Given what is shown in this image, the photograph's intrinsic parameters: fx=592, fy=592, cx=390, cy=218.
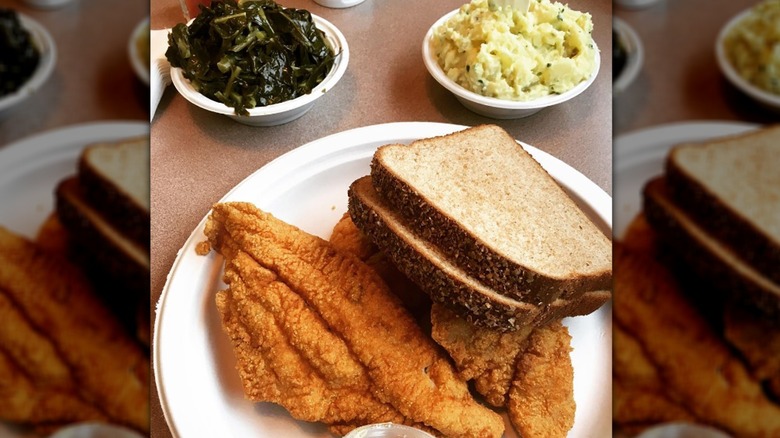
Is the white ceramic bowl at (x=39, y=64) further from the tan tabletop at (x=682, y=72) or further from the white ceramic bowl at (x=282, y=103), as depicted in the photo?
the white ceramic bowl at (x=282, y=103)

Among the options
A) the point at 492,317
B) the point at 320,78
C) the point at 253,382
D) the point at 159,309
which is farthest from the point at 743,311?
the point at 320,78

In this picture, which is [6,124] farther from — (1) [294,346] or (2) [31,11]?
(1) [294,346]

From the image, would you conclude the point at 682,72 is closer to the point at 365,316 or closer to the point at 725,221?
the point at 725,221

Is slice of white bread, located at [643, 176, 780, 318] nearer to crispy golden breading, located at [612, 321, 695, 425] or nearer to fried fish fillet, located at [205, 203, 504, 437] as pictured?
crispy golden breading, located at [612, 321, 695, 425]

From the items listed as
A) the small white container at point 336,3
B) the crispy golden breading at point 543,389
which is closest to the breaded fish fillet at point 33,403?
the crispy golden breading at point 543,389

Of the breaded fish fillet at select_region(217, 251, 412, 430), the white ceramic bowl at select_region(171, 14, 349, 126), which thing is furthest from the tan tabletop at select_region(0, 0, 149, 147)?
the white ceramic bowl at select_region(171, 14, 349, 126)

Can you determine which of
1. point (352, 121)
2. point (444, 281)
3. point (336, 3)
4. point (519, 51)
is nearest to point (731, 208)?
point (444, 281)
